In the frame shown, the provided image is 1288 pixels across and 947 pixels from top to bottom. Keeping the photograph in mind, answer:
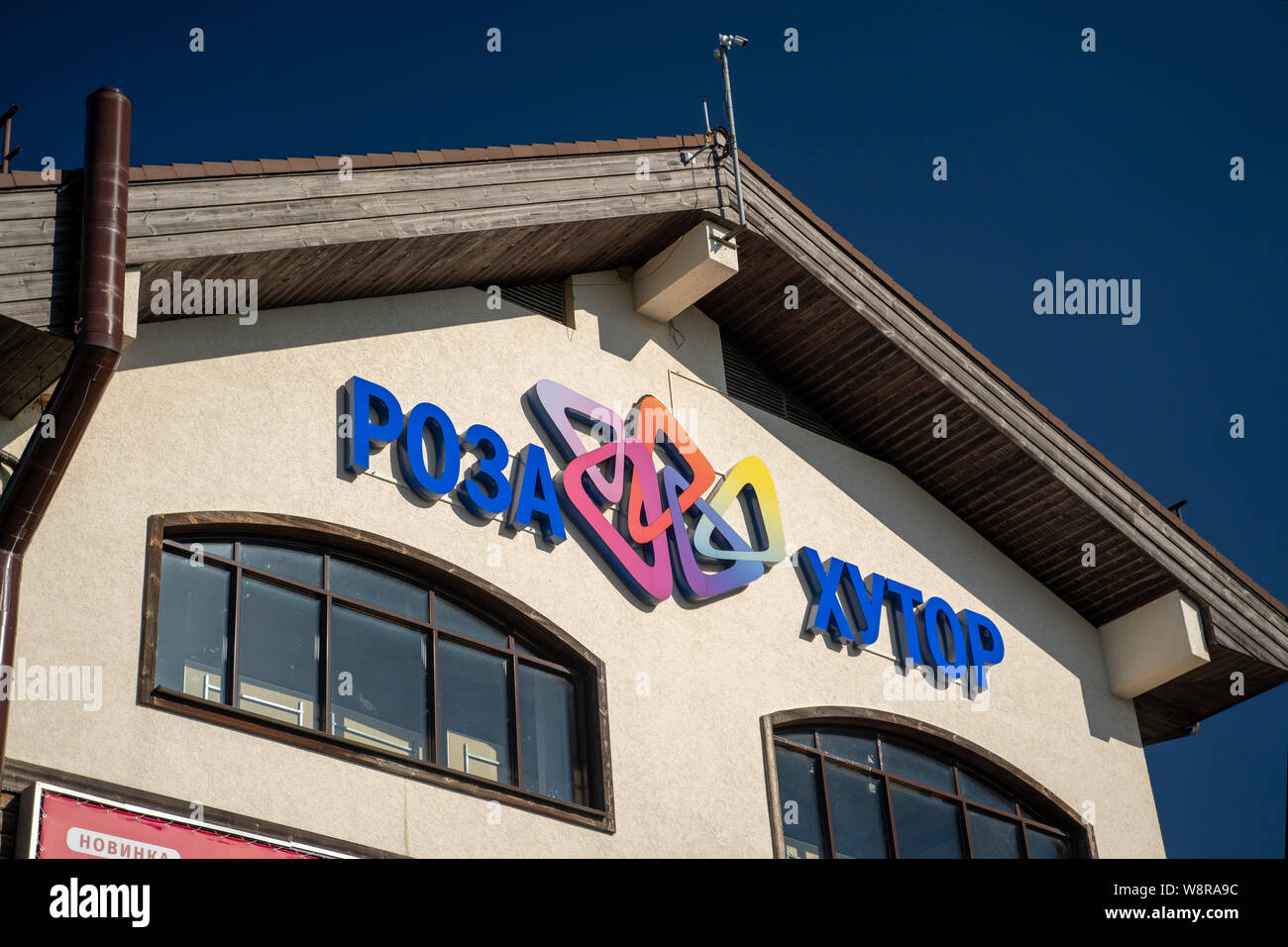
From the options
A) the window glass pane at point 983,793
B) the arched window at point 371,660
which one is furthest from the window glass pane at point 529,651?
the window glass pane at point 983,793

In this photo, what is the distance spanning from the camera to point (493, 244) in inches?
596

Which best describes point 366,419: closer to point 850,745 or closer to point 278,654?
point 278,654

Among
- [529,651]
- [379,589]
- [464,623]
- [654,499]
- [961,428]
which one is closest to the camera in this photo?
[379,589]

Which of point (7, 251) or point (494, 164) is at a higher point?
point (494, 164)

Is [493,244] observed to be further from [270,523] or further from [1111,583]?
[1111,583]

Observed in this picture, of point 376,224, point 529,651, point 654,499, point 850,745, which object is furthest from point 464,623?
point 850,745

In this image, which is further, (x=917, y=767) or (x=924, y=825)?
(x=917, y=767)

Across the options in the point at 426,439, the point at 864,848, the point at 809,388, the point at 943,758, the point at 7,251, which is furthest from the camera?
the point at 809,388

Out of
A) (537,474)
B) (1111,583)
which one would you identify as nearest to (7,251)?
(537,474)

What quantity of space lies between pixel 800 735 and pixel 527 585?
330cm

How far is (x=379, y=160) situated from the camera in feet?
45.5

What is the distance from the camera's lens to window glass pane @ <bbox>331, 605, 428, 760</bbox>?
42.4ft

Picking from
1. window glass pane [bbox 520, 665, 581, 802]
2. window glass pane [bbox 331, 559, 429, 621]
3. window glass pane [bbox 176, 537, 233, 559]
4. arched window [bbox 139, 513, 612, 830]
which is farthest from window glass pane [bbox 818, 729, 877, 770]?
window glass pane [bbox 176, 537, 233, 559]
